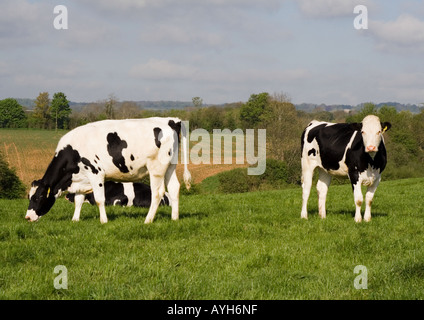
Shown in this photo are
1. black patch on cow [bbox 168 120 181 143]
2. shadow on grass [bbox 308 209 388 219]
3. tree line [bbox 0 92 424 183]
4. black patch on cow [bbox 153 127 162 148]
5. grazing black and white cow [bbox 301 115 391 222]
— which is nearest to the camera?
black patch on cow [bbox 153 127 162 148]

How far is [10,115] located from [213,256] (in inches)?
4760

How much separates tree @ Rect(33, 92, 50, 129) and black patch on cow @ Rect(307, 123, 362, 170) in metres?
112

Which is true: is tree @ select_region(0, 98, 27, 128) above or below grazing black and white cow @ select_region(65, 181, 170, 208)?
above

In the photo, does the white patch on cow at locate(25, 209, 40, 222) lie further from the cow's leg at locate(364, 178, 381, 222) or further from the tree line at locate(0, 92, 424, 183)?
the tree line at locate(0, 92, 424, 183)

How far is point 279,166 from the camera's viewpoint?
57656 mm

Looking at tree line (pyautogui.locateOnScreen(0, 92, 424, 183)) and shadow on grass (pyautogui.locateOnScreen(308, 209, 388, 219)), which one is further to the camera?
tree line (pyautogui.locateOnScreen(0, 92, 424, 183))

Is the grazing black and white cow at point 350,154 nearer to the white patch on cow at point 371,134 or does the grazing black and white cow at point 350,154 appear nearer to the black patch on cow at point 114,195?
the white patch on cow at point 371,134

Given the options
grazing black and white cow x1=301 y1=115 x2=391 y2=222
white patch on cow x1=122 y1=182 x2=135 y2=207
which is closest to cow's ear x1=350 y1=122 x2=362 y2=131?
grazing black and white cow x1=301 y1=115 x2=391 y2=222

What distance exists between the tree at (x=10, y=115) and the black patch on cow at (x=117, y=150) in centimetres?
11493

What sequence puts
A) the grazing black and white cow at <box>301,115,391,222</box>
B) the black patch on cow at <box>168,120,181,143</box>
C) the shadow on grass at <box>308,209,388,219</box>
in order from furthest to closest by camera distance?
the shadow on grass at <box>308,209,388,219</box>, the black patch on cow at <box>168,120,181,143</box>, the grazing black and white cow at <box>301,115,391,222</box>

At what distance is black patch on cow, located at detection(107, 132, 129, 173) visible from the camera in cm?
1084

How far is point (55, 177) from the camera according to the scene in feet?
36.9

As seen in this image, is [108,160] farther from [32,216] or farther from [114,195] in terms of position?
[114,195]
